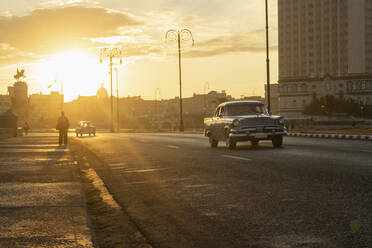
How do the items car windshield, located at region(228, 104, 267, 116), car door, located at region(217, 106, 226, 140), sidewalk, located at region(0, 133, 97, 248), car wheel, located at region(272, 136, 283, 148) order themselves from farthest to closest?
car windshield, located at region(228, 104, 267, 116) → car door, located at region(217, 106, 226, 140) → car wheel, located at region(272, 136, 283, 148) → sidewalk, located at region(0, 133, 97, 248)

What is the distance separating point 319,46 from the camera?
172875 millimetres

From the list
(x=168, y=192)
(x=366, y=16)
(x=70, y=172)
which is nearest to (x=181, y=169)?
(x=70, y=172)

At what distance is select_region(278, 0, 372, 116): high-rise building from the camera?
143625 millimetres

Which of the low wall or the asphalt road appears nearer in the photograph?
the asphalt road

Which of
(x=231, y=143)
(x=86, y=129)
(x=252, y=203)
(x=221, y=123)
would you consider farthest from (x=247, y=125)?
(x=86, y=129)

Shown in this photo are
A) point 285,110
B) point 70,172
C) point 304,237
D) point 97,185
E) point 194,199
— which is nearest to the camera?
point 304,237

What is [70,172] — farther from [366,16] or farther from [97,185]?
[366,16]

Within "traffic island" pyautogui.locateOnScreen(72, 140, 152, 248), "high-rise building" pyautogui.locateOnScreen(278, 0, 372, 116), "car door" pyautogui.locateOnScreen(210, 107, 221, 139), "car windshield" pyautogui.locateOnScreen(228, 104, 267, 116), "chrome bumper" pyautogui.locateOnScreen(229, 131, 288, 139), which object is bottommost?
"traffic island" pyautogui.locateOnScreen(72, 140, 152, 248)

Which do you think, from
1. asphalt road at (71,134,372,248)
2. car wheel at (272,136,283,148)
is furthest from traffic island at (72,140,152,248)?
car wheel at (272,136,283,148)

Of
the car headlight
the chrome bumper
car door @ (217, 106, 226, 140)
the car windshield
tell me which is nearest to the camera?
the chrome bumper

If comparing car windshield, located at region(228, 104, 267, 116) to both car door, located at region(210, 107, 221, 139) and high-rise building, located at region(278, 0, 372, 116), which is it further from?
high-rise building, located at region(278, 0, 372, 116)

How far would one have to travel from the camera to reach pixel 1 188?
8.27 m

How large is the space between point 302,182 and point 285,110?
13998cm

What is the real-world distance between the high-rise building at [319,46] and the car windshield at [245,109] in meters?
126
